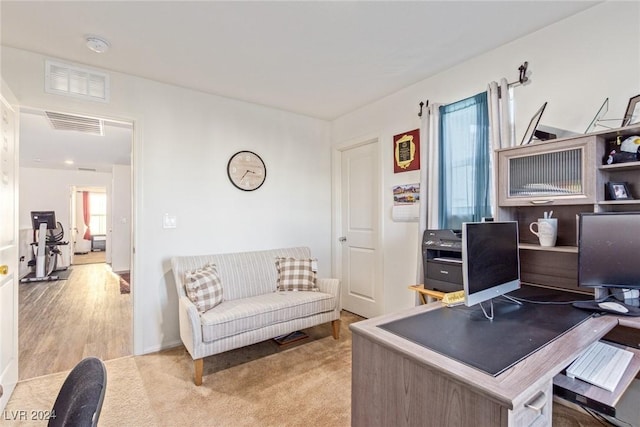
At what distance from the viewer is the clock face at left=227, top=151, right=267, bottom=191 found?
3.27 meters

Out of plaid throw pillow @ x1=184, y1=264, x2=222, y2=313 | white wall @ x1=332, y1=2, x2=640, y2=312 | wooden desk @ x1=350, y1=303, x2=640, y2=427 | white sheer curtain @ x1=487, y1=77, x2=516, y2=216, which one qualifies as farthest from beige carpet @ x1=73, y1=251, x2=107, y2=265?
white sheer curtain @ x1=487, y1=77, x2=516, y2=216

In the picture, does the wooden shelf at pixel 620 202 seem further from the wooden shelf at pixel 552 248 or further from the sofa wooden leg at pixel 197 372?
the sofa wooden leg at pixel 197 372

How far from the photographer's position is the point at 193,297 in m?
2.48

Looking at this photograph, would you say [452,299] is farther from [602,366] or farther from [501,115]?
[501,115]

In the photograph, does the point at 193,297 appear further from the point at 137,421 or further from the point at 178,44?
the point at 178,44

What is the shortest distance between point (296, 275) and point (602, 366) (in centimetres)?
239

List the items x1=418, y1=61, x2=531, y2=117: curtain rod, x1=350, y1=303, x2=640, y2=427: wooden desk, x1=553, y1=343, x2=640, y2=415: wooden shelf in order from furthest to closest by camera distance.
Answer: x1=418, y1=61, x2=531, y2=117: curtain rod, x1=553, y1=343, x2=640, y2=415: wooden shelf, x1=350, y1=303, x2=640, y2=427: wooden desk

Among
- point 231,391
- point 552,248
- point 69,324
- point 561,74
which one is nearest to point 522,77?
point 561,74

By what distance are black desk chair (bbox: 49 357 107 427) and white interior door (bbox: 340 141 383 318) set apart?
2.86 meters

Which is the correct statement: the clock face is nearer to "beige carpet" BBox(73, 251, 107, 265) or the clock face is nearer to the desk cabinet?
the desk cabinet

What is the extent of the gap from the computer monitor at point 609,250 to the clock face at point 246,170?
2.80 meters

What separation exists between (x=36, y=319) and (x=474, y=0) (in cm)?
527

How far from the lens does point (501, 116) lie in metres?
2.20

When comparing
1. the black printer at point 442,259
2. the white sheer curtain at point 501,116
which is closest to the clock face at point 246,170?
the black printer at point 442,259
